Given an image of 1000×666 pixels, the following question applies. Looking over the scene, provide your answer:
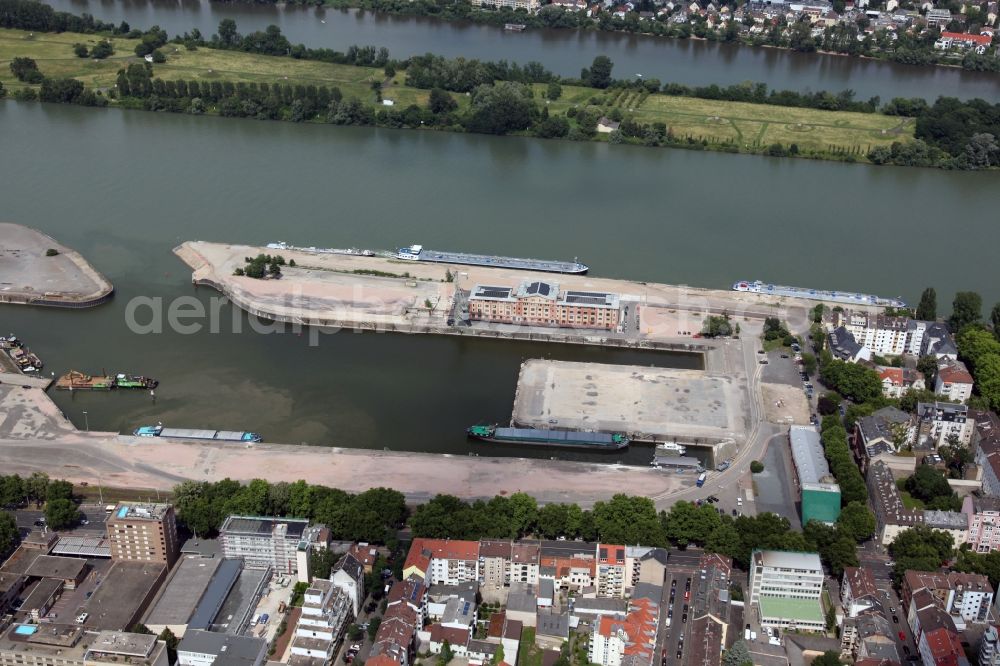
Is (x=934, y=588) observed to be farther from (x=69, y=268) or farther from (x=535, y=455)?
(x=69, y=268)

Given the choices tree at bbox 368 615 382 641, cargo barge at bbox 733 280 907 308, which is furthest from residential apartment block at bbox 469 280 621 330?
tree at bbox 368 615 382 641

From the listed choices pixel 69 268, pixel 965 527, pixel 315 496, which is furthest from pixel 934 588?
pixel 69 268

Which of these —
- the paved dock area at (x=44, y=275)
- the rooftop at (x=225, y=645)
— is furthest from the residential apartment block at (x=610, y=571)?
the paved dock area at (x=44, y=275)

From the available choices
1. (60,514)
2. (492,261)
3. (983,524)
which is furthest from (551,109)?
(60,514)

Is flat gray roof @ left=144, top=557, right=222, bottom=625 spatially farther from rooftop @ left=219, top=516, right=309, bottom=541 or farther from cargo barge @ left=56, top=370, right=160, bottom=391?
cargo barge @ left=56, top=370, right=160, bottom=391

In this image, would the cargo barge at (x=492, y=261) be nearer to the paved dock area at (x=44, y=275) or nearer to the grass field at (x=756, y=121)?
the paved dock area at (x=44, y=275)
